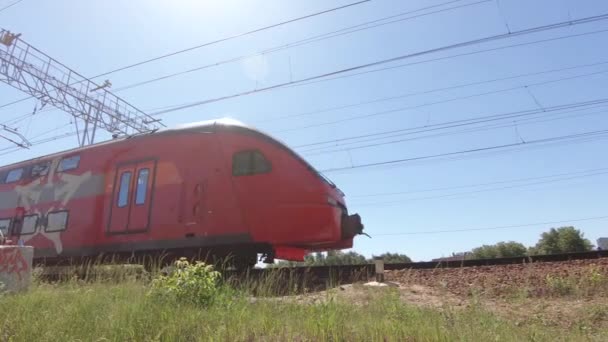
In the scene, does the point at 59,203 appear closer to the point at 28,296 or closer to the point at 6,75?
the point at 28,296

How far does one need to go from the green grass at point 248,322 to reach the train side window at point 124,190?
4849 mm

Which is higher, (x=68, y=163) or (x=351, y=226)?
(x=68, y=163)

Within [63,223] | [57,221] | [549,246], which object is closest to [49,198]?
[57,221]

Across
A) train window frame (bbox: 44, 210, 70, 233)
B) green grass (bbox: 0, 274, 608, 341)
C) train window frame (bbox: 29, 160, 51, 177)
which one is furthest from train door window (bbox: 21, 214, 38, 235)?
green grass (bbox: 0, 274, 608, 341)

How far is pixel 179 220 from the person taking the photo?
29.2 feet

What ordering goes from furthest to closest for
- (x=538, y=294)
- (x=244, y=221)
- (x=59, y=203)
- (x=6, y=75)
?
(x=6, y=75), (x=59, y=203), (x=244, y=221), (x=538, y=294)

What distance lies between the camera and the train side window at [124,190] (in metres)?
9.90

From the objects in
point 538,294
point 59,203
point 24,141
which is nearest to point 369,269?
point 538,294

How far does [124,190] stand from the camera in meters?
9.95

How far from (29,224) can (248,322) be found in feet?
35.7

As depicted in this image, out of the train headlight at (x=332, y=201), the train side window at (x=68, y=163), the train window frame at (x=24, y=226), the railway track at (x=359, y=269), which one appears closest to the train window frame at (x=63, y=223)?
the train window frame at (x=24, y=226)

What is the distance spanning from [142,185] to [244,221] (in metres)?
2.89

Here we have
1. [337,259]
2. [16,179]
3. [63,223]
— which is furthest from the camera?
[337,259]

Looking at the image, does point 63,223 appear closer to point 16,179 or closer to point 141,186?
point 141,186
